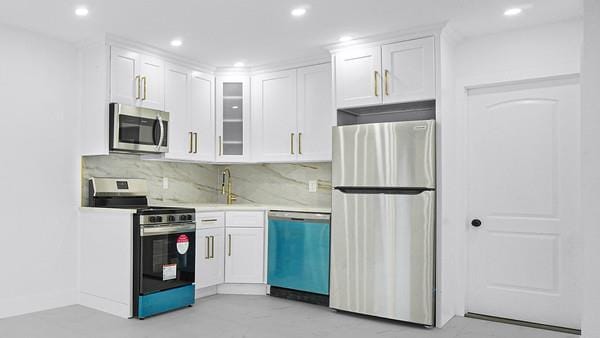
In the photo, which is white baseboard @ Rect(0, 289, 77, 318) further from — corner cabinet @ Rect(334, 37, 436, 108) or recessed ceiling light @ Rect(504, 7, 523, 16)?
recessed ceiling light @ Rect(504, 7, 523, 16)

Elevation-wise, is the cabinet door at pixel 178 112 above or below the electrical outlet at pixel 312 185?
above

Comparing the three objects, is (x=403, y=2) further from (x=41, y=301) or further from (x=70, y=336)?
(x=41, y=301)

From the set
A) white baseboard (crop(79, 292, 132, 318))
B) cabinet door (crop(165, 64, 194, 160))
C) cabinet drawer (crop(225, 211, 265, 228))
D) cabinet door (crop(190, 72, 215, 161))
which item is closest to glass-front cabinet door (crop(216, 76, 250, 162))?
cabinet door (crop(190, 72, 215, 161))

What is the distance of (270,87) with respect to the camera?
492 centimetres

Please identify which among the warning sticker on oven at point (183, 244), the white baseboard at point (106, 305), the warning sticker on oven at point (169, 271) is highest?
the warning sticker on oven at point (183, 244)

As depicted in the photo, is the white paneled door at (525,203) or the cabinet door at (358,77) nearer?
the white paneled door at (525,203)

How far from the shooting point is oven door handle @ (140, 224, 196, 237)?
3.79m

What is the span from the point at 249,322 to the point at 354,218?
1254 mm

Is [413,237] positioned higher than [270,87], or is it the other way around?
[270,87]

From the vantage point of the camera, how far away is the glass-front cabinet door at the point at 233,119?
5.05 metres

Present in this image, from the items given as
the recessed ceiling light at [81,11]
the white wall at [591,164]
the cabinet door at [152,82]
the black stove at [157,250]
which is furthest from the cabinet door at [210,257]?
the white wall at [591,164]

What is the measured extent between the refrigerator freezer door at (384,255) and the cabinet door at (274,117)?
102cm

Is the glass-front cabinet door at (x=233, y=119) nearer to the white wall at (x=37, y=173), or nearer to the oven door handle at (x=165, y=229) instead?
the oven door handle at (x=165, y=229)

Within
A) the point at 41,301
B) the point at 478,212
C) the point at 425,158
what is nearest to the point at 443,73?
the point at 425,158
